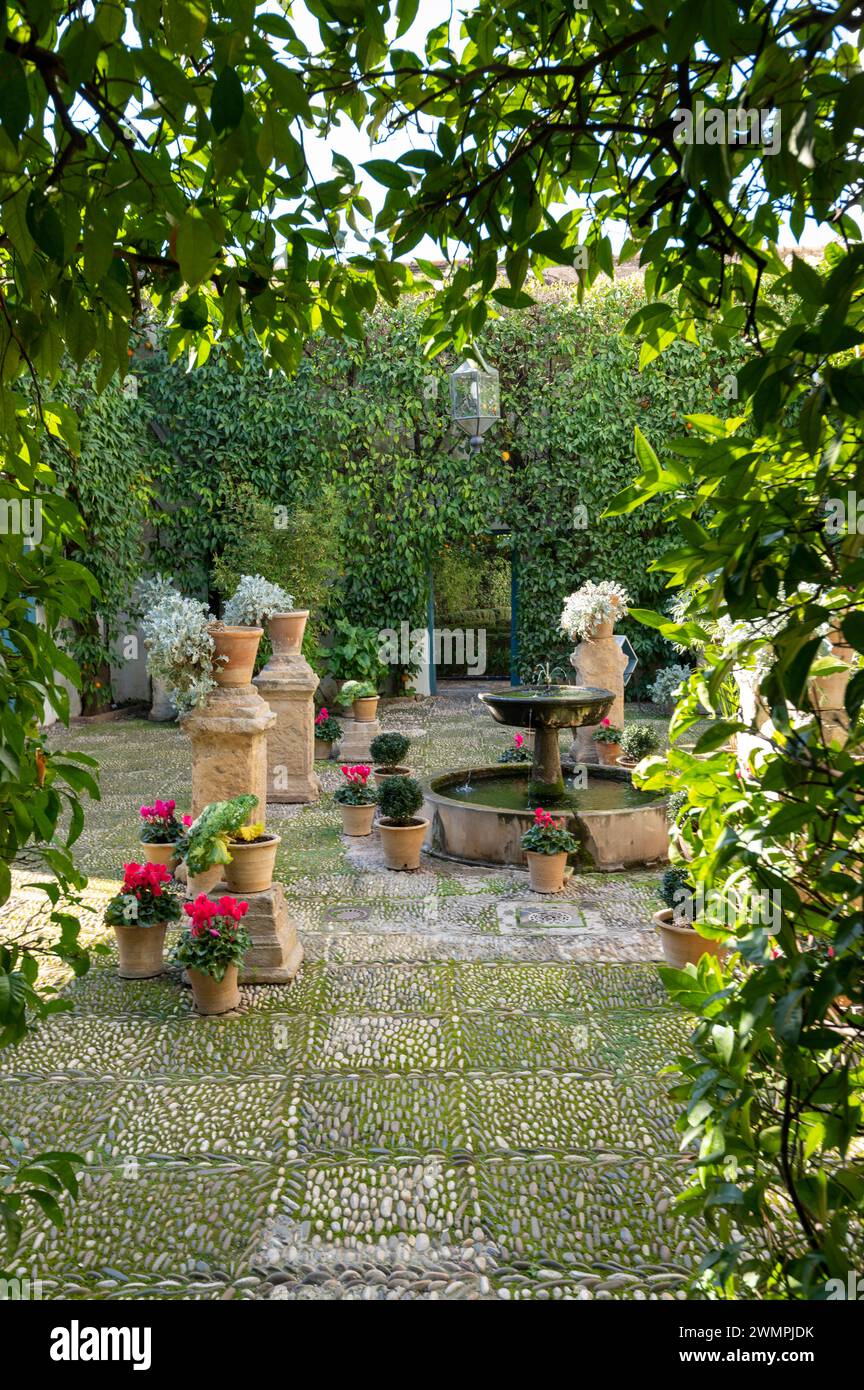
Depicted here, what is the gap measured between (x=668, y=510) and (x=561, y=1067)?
3076mm

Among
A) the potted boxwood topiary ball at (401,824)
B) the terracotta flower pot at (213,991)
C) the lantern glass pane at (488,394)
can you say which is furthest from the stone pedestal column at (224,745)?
the lantern glass pane at (488,394)

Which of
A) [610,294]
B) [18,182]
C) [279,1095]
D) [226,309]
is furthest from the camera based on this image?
[610,294]

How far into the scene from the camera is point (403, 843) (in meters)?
6.90

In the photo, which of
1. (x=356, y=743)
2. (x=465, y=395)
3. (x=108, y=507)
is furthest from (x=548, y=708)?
(x=108, y=507)

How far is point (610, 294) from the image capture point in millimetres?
14086

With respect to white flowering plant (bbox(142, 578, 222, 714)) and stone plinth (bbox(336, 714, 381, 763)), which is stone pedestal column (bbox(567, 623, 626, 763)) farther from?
white flowering plant (bbox(142, 578, 222, 714))

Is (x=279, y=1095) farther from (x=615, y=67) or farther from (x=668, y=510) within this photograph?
(x=615, y=67)

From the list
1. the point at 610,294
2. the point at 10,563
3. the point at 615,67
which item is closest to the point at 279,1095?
the point at 10,563

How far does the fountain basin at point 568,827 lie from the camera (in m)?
6.95

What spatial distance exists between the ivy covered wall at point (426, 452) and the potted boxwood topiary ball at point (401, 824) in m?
6.58

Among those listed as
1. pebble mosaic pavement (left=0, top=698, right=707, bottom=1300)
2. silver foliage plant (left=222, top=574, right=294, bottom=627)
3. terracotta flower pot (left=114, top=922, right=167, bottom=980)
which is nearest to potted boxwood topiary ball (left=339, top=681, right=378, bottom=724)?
silver foliage plant (left=222, top=574, right=294, bottom=627)

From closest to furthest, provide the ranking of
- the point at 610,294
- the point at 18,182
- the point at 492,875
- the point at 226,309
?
the point at 18,182 → the point at 226,309 → the point at 492,875 → the point at 610,294

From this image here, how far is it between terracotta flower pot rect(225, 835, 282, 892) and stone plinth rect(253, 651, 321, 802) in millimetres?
3904

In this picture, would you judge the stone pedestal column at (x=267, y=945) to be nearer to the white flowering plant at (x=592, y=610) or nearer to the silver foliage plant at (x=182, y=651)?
the silver foliage plant at (x=182, y=651)
